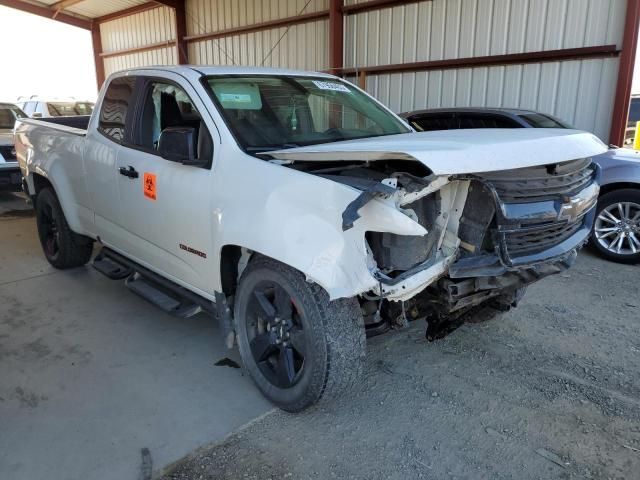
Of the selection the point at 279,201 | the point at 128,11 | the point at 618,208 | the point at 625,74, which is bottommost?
the point at 618,208

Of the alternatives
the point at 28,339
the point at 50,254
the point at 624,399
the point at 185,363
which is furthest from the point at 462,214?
the point at 50,254

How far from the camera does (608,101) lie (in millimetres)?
7695

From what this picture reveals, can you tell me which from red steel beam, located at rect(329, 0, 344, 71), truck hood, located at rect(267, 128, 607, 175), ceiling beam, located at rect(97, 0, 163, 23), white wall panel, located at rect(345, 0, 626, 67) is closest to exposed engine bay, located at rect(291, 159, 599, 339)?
truck hood, located at rect(267, 128, 607, 175)

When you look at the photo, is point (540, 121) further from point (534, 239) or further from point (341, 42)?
point (341, 42)

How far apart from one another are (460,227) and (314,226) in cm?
72

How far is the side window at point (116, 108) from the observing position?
3783mm

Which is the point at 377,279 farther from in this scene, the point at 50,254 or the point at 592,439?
the point at 50,254

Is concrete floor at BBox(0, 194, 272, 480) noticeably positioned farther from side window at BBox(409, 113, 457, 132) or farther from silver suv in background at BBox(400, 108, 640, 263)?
side window at BBox(409, 113, 457, 132)

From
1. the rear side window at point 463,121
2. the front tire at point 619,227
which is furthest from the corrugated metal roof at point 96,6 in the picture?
the front tire at point 619,227

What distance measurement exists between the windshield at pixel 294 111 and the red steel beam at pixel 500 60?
5.40 m

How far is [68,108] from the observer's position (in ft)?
45.8

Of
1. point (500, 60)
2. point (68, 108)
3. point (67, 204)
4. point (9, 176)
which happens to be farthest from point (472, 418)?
point (68, 108)

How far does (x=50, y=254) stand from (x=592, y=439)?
5.09 meters

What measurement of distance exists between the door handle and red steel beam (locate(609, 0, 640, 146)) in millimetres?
7193
